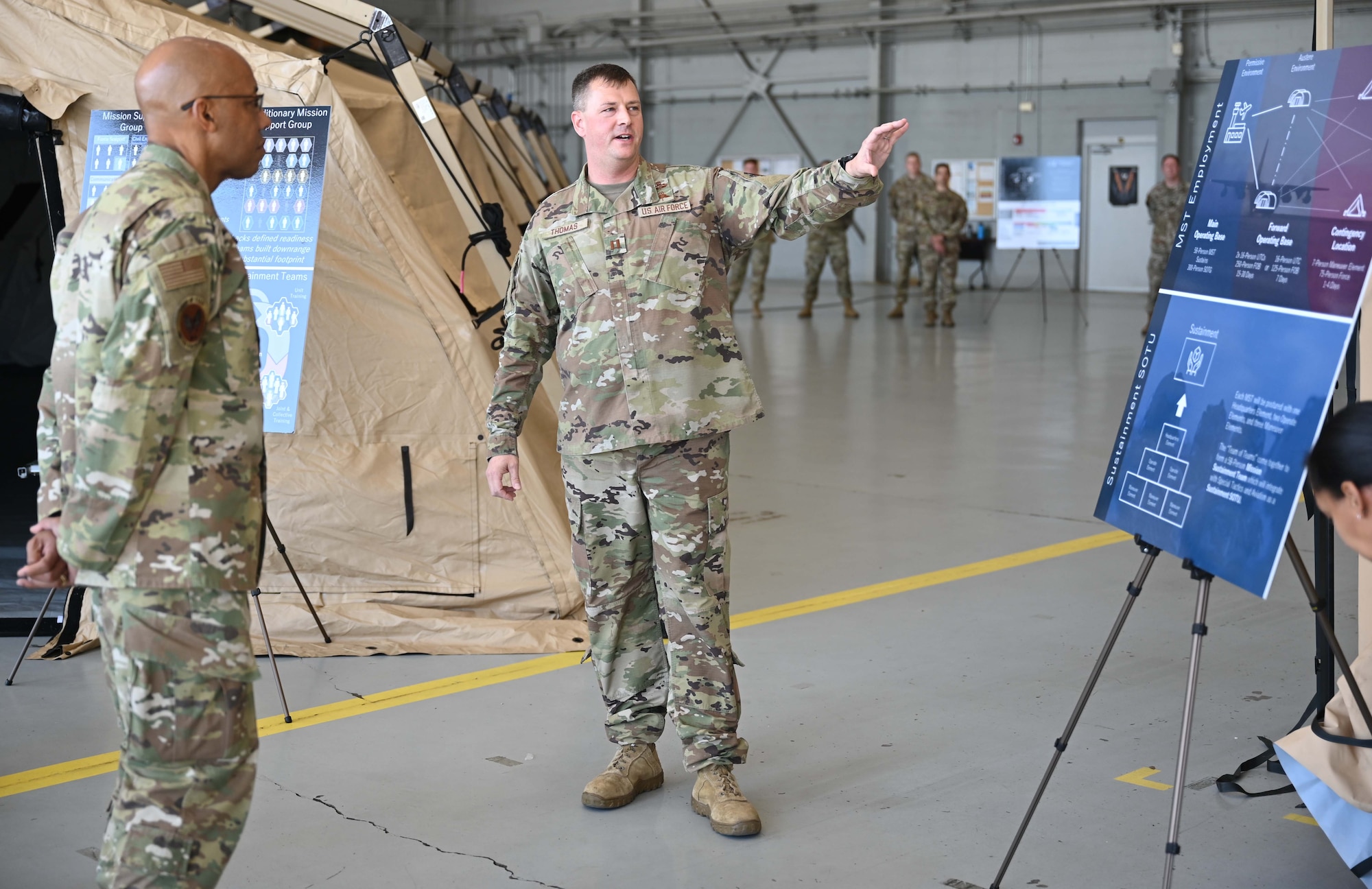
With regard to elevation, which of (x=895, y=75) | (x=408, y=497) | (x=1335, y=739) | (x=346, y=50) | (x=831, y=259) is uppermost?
(x=895, y=75)

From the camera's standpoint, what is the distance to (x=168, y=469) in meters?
2.04

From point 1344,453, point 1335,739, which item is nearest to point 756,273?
point 1335,739

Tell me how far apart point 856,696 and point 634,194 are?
169 cm

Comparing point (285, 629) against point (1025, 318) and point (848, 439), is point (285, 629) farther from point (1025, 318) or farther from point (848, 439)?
point (1025, 318)

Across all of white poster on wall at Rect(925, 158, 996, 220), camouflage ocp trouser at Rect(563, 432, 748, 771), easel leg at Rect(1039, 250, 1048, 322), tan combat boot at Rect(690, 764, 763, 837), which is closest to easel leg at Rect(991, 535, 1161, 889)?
tan combat boot at Rect(690, 764, 763, 837)

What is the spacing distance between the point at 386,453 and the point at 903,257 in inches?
482

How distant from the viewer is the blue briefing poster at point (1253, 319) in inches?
92.7

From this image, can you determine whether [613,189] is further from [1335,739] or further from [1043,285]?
[1043,285]

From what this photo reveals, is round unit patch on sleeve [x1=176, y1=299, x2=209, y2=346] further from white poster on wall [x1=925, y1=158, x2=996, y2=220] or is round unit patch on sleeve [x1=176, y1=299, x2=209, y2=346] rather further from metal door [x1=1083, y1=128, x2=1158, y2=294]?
white poster on wall [x1=925, y1=158, x2=996, y2=220]

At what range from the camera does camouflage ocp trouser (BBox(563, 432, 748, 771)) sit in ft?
10.2

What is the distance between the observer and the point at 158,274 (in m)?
1.96

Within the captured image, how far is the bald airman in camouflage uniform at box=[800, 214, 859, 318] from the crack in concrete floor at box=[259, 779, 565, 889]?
13.3m

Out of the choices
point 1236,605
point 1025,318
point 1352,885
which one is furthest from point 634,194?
point 1025,318

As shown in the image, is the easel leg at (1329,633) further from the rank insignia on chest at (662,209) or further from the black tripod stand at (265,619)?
the black tripod stand at (265,619)
